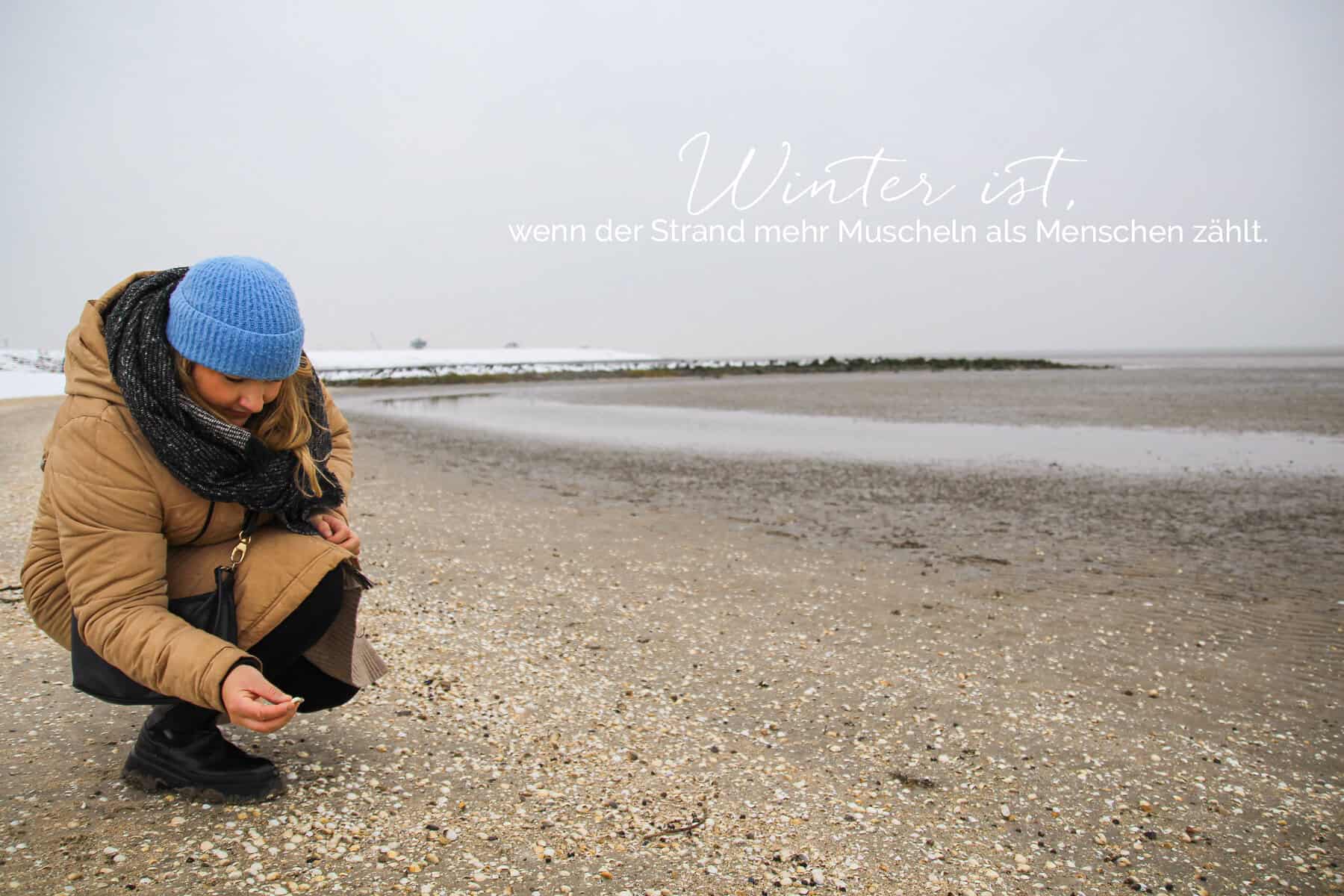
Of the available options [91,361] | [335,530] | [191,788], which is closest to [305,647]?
[335,530]

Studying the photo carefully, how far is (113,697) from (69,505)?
693mm

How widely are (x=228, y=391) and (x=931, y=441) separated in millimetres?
16806

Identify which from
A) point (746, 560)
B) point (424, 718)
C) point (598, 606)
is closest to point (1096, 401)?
point (746, 560)

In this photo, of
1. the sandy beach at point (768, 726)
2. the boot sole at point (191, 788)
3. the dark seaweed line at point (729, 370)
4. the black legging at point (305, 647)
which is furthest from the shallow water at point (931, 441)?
the dark seaweed line at point (729, 370)

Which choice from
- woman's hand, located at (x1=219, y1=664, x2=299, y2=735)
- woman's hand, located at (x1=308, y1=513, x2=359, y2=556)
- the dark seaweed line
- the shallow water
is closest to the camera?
woman's hand, located at (x1=219, y1=664, x2=299, y2=735)

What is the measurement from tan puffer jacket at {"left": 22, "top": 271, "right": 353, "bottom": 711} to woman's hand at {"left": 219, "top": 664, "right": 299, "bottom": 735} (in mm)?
31

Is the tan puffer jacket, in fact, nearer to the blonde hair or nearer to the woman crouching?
the woman crouching

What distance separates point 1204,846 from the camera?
327 cm

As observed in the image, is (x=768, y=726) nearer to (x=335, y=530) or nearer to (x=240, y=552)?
(x=335, y=530)

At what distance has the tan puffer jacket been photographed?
243cm

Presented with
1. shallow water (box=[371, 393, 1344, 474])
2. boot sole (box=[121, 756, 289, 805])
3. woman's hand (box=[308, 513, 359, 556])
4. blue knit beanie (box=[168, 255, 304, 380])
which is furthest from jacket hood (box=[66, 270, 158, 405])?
shallow water (box=[371, 393, 1344, 474])

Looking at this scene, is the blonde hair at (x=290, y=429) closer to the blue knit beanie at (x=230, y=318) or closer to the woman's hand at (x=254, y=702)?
the blue knit beanie at (x=230, y=318)

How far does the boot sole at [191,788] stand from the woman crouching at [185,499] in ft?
0.30

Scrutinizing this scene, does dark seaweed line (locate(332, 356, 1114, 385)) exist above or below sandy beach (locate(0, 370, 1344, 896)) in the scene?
above
